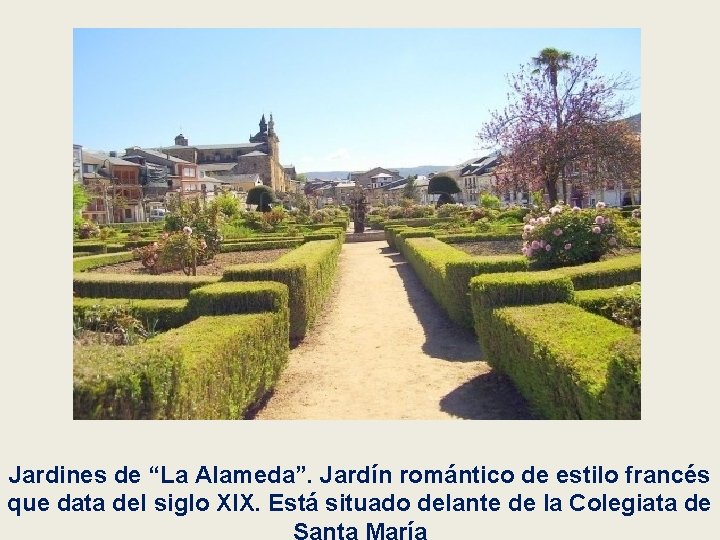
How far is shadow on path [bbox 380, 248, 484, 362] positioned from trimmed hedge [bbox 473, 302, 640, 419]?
1.22m

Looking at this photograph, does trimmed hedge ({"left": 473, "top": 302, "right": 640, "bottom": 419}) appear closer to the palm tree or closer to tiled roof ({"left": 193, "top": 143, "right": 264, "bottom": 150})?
the palm tree

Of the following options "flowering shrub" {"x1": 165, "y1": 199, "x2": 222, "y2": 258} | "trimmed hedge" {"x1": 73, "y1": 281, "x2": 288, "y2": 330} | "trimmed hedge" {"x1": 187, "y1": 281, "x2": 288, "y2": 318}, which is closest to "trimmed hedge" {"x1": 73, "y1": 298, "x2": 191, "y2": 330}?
"trimmed hedge" {"x1": 73, "y1": 281, "x2": 288, "y2": 330}

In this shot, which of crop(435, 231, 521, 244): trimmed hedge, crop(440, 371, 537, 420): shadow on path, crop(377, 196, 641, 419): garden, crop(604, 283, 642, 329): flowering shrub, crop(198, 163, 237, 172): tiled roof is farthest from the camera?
crop(198, 163, 237, 172): tiled roof

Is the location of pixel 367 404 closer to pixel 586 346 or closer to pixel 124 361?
pixel 586 346

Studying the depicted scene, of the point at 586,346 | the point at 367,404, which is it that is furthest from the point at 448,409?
the point at 586,346

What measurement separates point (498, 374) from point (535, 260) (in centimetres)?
411

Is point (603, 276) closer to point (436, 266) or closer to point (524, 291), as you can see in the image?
point (524, 291)

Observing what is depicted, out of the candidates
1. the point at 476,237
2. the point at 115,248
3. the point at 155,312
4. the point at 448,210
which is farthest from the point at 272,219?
the point at 155,312

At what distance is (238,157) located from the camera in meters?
105

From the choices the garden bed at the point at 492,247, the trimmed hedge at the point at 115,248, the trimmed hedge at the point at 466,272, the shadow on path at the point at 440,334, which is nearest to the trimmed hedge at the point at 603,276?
the trimmed hedge at the point at 466,272

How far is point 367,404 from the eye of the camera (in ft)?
19.4

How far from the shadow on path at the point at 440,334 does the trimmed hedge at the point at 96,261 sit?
789 cm

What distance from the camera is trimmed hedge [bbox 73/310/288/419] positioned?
3.19 m

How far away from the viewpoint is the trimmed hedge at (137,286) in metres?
8.31
